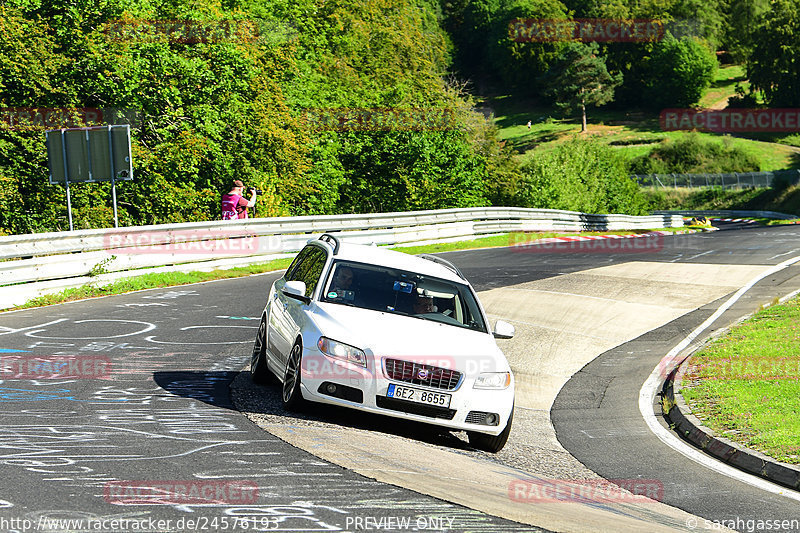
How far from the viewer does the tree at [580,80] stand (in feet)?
460

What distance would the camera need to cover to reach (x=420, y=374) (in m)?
8.52

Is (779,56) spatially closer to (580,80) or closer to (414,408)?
(580,80)

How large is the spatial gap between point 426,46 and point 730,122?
300 ft

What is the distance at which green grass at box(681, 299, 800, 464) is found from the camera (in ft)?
31.4

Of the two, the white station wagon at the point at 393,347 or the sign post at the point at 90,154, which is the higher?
the sign post at the point at 90,154

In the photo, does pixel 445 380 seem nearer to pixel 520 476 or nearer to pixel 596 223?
pixel 520 476

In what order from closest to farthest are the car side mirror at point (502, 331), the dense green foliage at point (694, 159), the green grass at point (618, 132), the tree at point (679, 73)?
the car side mirror at point (502, 331)
the dense green foliage at point (694, 159)
the green grass at point (618, 132)
the tree at point (679, 73)

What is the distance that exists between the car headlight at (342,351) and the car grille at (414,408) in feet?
1.26

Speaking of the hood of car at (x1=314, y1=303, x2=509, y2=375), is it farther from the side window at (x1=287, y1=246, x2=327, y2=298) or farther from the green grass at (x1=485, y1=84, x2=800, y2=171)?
the green grass at (x1=485, y1=84, x2=800, y2=171)

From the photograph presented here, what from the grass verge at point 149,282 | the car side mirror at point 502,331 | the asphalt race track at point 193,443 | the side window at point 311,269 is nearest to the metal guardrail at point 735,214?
the grass verge at point 149,282

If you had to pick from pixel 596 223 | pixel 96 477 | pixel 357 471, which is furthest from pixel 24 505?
pixel 596 223

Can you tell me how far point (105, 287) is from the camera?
1797 centimetres

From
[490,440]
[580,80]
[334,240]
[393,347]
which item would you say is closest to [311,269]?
[334,240]

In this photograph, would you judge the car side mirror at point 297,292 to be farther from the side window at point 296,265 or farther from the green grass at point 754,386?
the green grass at point 754,386
